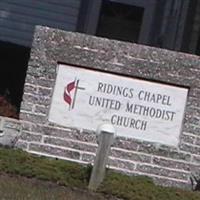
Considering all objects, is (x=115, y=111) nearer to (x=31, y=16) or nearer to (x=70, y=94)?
(x=70, y=94)

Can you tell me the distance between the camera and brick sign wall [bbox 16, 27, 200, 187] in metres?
10.4

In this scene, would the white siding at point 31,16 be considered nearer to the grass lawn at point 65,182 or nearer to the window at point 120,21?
the window at point 120,21

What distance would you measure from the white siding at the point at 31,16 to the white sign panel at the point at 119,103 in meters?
7.15

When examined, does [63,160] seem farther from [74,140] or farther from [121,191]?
[121,191]

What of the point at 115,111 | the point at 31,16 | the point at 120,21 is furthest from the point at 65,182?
the point at 31,16

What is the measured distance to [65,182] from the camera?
943cm

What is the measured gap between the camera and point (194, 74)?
1041cm

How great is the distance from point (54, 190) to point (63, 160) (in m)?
1.13

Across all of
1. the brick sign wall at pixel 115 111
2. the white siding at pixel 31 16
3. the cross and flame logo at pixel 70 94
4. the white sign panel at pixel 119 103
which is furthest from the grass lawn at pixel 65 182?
the white siding at pixel 31 16

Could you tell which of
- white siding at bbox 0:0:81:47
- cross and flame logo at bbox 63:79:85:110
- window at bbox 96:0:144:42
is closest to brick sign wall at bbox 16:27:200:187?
cross and flame logo at bbox 63:79:85:110

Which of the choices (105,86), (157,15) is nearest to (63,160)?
(105,86)

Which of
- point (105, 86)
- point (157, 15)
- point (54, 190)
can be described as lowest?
point (54, 190)

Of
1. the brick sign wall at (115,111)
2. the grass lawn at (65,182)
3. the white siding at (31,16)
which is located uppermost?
the white siding at (31,16)

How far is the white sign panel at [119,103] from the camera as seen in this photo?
1034 cm
